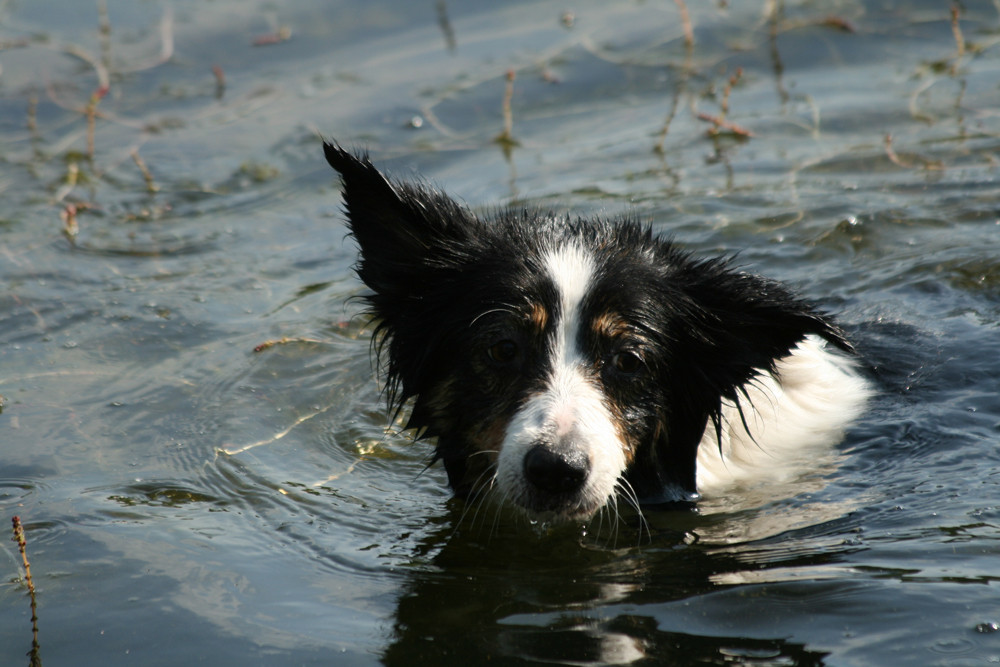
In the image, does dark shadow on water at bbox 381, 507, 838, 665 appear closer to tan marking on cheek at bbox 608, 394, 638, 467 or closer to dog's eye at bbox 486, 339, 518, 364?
tan marking on cheek at bbox 608, 394, 638, 467

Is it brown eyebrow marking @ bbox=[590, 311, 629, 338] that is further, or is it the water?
brown eyebrow marking @ bbox=[590, 311, 629, 338]

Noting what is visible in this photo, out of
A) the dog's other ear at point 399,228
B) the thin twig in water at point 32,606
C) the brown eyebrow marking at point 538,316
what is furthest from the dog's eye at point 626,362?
the thin twig in water at point 32,606

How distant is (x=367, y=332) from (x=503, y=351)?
2588 millimetres

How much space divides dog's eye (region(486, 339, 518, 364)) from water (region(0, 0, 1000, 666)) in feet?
2.65

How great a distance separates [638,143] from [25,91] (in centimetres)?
529

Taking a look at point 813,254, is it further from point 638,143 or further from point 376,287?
point 376,287

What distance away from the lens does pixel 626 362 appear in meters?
4.48

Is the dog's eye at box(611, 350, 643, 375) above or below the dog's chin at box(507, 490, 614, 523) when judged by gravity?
above

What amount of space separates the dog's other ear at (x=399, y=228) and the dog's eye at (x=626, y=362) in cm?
84

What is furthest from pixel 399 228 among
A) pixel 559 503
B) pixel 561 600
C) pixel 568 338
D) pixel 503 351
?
pixel 561 600

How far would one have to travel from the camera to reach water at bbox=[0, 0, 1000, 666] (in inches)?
155

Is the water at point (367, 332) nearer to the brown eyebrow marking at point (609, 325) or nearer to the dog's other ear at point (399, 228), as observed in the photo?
the brown eyebrow marking at point (609, 325)

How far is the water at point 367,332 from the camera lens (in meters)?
3.94

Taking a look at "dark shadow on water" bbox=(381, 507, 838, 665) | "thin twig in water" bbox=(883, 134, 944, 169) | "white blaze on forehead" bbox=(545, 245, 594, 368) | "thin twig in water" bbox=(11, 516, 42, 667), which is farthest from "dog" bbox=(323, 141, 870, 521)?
"thin twig in water" bbox=(883, 134, 944, 169)
